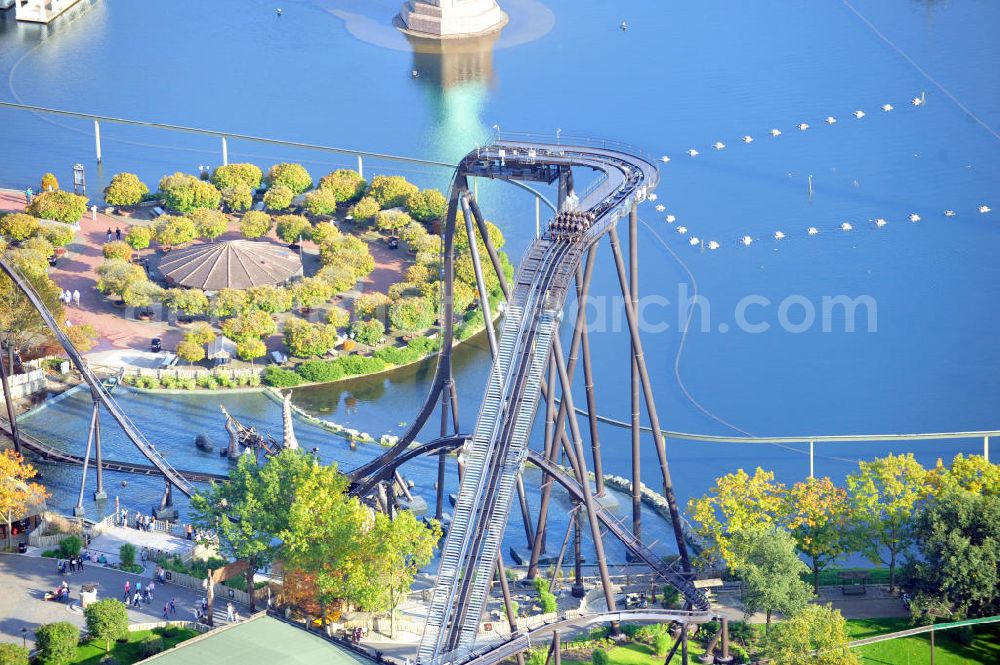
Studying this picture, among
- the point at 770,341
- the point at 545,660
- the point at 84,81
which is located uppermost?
the point at 84,81

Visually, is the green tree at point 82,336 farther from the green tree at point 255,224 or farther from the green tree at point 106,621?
the green tree at point 106,621

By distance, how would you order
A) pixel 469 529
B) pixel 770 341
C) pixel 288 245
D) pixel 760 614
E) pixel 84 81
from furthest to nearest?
pixel 84 81 < pixel 288 245 < pixel 770 341 < pixel 760 614 < pixel 469 529

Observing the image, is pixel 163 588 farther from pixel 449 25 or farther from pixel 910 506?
pixel 449 25

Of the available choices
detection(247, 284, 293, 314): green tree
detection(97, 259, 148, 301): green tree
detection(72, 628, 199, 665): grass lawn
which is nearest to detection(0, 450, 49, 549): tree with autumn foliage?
detection(72, 628, 199, 665): grass lawn

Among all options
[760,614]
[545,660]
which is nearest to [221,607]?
[545,660]

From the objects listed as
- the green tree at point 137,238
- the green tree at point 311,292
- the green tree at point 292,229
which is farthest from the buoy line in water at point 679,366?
the green tree at point 137,238

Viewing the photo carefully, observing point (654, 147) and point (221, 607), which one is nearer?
point (221, 607)

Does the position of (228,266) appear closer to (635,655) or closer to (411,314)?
(411,314)
